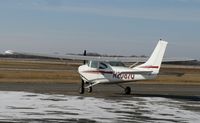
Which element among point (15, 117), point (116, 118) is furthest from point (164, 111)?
point (15, 117)

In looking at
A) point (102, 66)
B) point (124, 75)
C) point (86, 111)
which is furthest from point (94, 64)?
point (86, 111)

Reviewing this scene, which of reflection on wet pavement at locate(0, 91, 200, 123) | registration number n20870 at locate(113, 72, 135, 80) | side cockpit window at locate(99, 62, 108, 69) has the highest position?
side cockpit window at locate(99, 62, 108, 69)

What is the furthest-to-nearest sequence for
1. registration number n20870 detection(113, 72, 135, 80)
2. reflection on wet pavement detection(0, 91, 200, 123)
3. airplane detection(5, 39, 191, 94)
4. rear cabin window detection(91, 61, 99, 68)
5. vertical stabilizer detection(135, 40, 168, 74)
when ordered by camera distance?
rear cabin window detection(91, 61, 99, 68)
registration number n20870 detection(113, 72, 135, 80)
airplane detection(5, 39, 191, 94)
vertical stabilizer detection(135, 40, 168, 74)
reflection on wet pavement detection(0, 91, 200, 123)

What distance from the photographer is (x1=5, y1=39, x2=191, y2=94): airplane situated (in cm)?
2784

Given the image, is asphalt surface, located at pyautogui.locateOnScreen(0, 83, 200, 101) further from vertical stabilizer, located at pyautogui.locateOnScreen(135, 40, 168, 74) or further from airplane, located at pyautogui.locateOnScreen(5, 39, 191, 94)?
vertical stabilizer, located at pyautogui.locateOnScreen(135, 40, 168, 74)

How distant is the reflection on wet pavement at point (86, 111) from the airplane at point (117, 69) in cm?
370

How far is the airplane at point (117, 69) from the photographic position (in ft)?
91.4

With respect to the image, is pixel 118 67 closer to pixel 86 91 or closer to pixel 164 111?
pixel 86 91

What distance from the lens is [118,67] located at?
96.9 feet

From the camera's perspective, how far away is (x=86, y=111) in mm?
19078

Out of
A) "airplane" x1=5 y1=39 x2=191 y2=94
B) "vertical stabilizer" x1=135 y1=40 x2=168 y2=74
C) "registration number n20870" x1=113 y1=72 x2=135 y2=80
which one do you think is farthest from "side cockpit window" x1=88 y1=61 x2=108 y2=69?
"vertical stabilizer" x1=135 y1=40 x2=168 y2=74

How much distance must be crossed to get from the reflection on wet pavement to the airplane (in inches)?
146

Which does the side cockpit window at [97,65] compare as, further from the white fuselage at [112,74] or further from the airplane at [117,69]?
the white fuselage at [112,74]

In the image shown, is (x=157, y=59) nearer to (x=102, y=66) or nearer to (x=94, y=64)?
(x=102, y=66)
